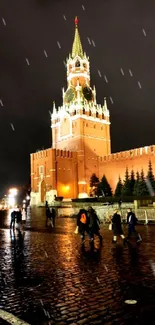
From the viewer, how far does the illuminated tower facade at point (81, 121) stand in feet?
186

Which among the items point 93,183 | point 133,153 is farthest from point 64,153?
point 133,153

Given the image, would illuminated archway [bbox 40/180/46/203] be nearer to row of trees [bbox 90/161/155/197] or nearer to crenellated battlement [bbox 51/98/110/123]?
row of trees [bbox 90/161/155/197]

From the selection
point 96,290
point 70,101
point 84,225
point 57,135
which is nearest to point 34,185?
point 57,135

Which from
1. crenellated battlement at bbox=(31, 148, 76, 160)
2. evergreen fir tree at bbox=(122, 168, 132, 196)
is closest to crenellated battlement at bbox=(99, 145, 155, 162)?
evergreen fir tree at bbox=(122, 168, 132, 196)

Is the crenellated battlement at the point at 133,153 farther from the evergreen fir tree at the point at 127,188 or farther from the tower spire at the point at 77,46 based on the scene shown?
the tower spire at the point at 77,46

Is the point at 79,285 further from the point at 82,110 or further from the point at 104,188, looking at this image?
the point at 82,110

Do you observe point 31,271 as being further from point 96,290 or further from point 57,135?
point 57,135

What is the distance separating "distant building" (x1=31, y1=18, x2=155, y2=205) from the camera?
5178 cm

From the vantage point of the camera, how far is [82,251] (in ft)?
27.5

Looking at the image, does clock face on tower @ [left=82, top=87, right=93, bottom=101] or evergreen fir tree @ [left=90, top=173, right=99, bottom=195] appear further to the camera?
clock face on tower @ [left=82, top=87, right=93, bottom=101]

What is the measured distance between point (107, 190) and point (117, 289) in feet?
149

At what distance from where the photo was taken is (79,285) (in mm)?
5023

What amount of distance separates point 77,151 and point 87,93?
13567 mm

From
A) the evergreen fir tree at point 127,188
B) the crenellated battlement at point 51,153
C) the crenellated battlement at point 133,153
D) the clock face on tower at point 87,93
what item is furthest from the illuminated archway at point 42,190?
the clock face on tower at point 87,93
